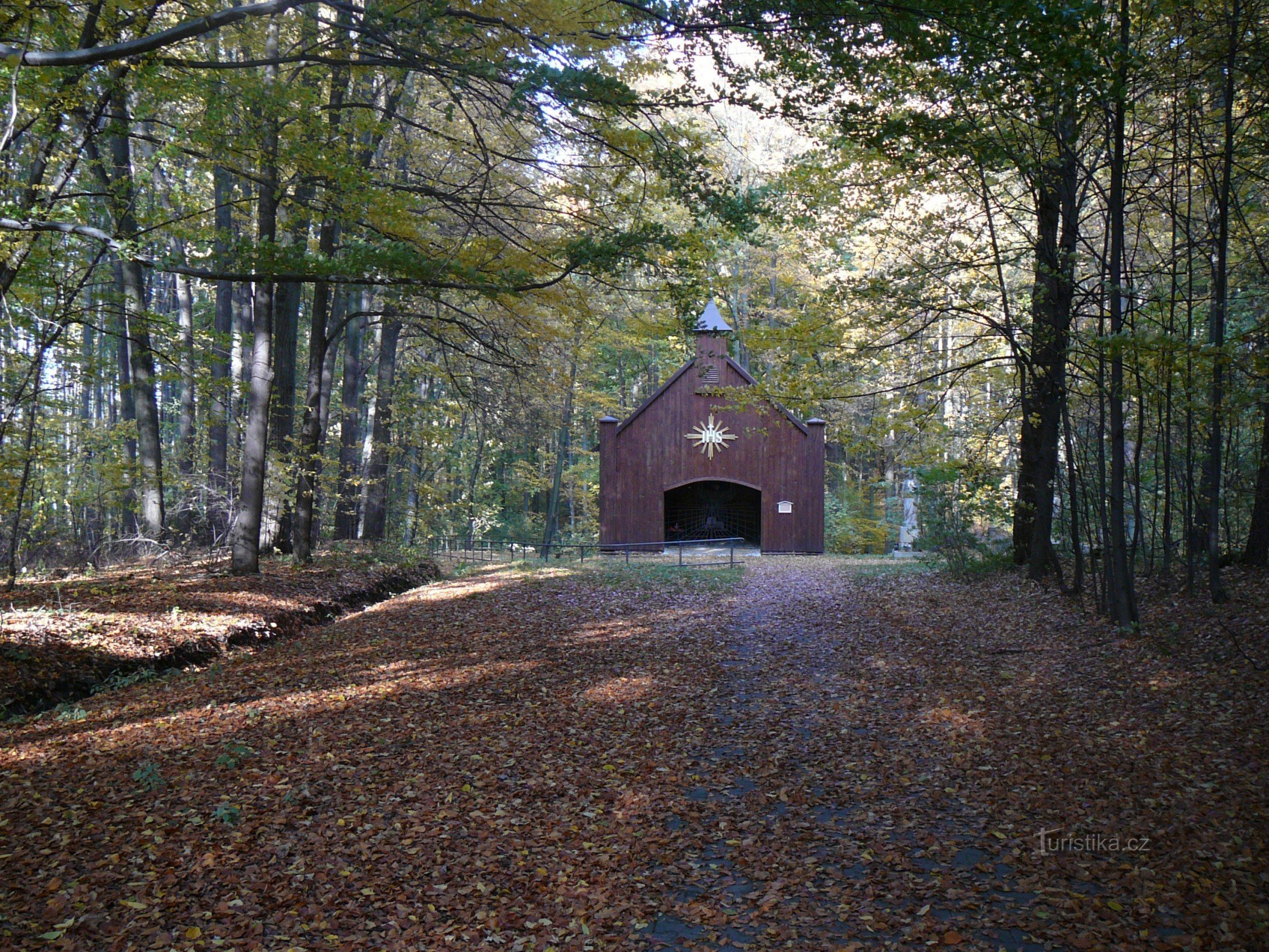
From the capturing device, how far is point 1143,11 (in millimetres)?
7629

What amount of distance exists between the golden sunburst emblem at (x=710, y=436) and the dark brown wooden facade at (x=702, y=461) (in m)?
0.02

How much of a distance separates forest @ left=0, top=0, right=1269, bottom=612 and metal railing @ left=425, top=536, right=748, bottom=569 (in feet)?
19.1

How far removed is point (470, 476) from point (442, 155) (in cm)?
1752

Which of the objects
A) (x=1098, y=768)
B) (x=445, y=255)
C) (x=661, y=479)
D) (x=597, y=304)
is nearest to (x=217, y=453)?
(x=445, y=255)

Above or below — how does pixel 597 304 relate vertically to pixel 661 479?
above

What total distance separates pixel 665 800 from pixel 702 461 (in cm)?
1862

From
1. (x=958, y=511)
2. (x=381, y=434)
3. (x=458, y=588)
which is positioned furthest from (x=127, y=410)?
(x=958, y=511)

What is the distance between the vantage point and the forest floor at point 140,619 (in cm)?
684

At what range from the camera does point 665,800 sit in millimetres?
4863

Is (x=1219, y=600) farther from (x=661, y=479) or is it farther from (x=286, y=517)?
(x=661, y=479)

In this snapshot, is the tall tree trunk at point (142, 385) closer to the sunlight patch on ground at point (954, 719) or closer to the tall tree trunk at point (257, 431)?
the tall tree trunk at point (257, 431)

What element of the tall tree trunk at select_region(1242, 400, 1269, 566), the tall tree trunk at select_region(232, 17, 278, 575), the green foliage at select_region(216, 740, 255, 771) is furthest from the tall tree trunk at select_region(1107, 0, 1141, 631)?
the tall tree trunk at select_region(232, 17, 278, 575)

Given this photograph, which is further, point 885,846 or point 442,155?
point 442,155

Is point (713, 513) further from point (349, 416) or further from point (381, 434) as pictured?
point (349, 416)
